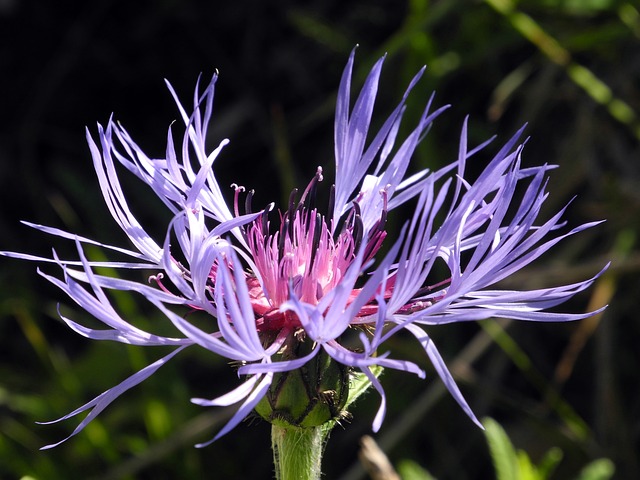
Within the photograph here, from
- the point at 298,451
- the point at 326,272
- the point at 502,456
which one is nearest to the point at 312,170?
the point at 502,456

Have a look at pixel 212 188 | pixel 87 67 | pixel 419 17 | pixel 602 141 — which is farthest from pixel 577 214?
pixel 87 67

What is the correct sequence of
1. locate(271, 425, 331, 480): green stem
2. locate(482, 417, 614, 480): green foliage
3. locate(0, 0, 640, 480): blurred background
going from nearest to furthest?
locate(271, 425, 331, 480): green stem
locate(482, 417, 614, 480): green foliage
locate(0, 0, 640, 480): blurred background

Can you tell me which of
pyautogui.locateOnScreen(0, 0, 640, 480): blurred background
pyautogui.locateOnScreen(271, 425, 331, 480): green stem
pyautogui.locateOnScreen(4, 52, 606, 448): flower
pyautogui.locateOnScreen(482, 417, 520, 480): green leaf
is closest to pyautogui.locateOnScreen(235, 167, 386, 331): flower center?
pyautogui.locateOnScreen(4, 52, 606, 448): flower

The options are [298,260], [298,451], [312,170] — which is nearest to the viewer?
[298,451]

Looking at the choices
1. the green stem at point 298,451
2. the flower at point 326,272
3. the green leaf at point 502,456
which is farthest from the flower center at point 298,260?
the green leaf at point 502,456

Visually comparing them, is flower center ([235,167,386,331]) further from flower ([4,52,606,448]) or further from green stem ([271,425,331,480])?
green stem ([271,425,331,480])

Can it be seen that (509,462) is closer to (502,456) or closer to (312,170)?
(502,456)

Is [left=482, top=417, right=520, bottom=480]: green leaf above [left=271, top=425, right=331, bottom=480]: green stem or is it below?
below
